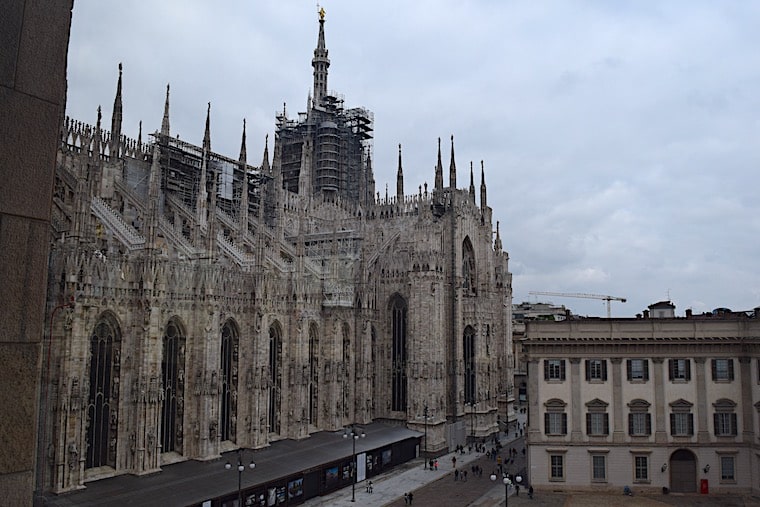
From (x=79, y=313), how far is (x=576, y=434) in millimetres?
34674

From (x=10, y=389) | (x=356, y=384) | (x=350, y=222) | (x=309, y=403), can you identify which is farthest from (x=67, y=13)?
(x=350, y=222)

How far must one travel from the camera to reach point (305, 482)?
43.2m

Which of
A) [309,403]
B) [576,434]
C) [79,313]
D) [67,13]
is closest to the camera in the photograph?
[67,13]

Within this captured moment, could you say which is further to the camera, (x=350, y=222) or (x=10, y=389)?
(x=350, y=222)

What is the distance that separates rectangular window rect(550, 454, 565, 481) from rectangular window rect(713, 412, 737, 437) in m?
11.4

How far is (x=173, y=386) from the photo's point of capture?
137ft

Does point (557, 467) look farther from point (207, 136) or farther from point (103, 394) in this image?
point (207, 136)

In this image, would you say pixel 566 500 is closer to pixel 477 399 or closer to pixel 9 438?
pixel 477 399

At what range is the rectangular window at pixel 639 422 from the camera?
45.4 meters

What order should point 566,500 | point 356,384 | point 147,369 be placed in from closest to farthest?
point 147,369
point 566,500
point 356,384

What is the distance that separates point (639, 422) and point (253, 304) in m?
30.0

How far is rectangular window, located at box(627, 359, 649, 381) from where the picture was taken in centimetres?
4588

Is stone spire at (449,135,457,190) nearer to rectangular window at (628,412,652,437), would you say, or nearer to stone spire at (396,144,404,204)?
stone spire at (396,144,404,204)

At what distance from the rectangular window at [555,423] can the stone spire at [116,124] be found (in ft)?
138
